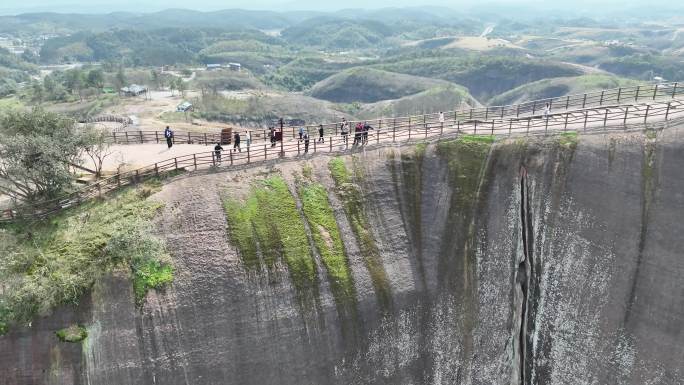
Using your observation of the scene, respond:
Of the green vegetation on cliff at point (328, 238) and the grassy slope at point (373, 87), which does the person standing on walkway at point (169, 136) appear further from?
the grassy slope at point (373, 87)

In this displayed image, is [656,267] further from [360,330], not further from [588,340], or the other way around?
[360,330]

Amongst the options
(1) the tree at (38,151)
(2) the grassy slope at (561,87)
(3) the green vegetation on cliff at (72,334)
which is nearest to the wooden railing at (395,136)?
(1) the tree at (38,151)

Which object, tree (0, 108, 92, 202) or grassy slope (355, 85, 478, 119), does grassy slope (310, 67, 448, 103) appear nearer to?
grassy slope (355, 85, 478, 119)

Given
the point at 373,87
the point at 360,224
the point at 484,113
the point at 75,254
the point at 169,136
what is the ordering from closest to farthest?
the point at 75,254, the point at 360,224, the point at 169,136, the point at 484,113, the point at 373,87

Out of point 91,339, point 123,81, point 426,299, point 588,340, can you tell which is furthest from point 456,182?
point 123,81

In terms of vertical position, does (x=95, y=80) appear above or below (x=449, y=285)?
above

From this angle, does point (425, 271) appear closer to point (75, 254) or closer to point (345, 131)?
point (345, 131)

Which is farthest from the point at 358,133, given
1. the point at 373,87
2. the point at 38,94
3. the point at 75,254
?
the point at 373,87

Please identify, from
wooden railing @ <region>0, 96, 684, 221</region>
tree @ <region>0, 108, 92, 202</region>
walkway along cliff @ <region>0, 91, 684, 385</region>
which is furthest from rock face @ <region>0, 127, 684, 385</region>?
tree @ <region>0, 108, 92, 202</region>
